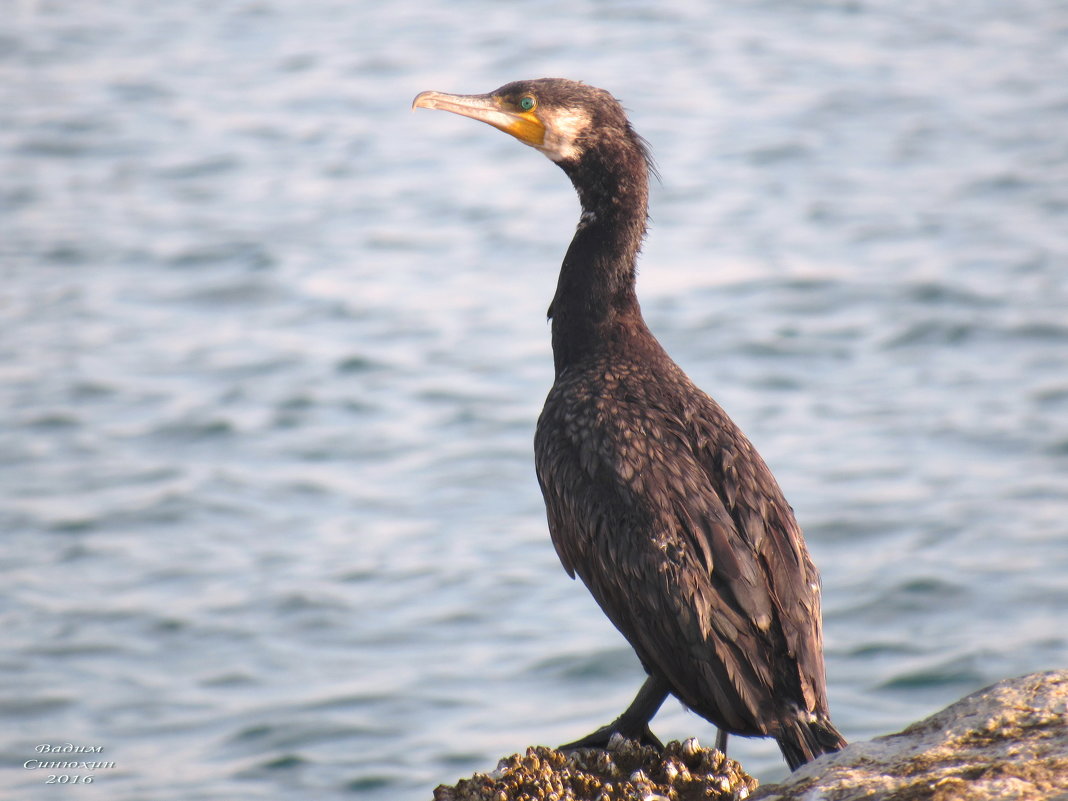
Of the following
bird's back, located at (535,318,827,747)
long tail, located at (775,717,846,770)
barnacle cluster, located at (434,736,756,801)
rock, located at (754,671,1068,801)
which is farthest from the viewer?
bird's back, located at (535,318,827,747)

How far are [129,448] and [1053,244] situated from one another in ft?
32.0

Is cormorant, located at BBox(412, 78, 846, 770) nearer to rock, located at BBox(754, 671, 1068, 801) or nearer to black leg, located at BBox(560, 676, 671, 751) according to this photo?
black leg, located at BBox(560, 676, 671, 751)

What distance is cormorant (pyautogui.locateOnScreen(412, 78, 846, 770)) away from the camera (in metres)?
5.27

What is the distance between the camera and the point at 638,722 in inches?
216

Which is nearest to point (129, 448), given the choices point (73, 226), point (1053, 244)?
point (73, 226)

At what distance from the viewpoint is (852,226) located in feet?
56.9

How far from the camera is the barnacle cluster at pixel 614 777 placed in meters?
4.86

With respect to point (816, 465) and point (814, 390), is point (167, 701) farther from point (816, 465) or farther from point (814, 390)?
point (814, 390)

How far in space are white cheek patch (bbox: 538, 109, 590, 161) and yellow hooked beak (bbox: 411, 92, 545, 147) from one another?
0.15 feet

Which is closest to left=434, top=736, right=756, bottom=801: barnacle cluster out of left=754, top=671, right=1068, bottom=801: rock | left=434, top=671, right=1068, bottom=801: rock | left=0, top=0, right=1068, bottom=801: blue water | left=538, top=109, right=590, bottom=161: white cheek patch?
left=434, top=671, right=1068, bottom=801: rock

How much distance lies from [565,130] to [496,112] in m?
0.38

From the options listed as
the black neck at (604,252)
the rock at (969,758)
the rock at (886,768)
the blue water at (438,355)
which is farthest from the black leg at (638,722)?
the blue water at (438,355)

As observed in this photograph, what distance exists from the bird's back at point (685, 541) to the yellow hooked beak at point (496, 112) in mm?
1038

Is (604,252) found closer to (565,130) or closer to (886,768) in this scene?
(565,130)
